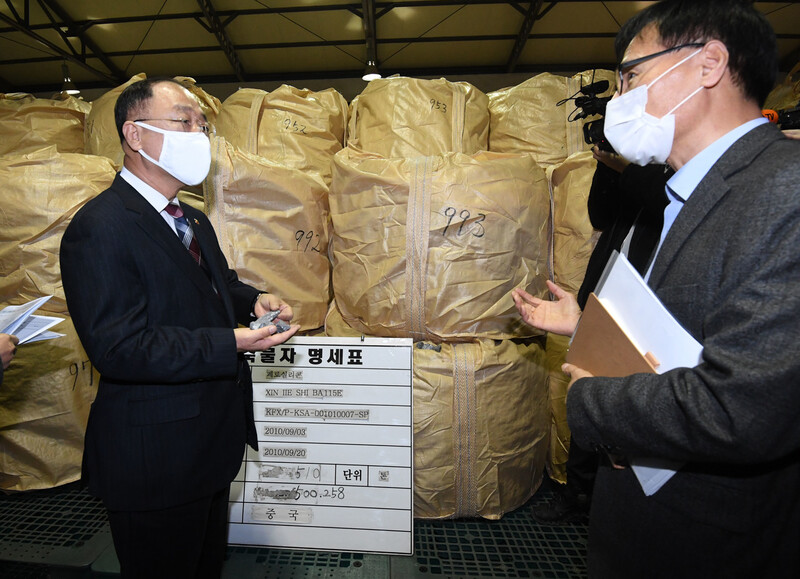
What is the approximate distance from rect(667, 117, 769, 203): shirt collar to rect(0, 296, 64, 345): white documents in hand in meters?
→ 1.24

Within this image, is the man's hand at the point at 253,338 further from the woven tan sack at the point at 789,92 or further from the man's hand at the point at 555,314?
the woven tan sack at the point at 789,92

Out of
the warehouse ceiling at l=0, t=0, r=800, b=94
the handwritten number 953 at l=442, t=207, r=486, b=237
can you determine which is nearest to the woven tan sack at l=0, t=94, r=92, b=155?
the handwritten number 953 at l=442, t=207, r=486, b=237

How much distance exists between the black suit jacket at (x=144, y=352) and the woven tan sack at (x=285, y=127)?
0.90 meters

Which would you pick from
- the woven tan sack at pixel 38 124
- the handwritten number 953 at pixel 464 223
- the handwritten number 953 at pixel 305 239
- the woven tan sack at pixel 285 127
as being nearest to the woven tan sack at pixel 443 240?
the handwritten number 953 at pixel 464 223

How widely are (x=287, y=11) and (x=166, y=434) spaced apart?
222 inches

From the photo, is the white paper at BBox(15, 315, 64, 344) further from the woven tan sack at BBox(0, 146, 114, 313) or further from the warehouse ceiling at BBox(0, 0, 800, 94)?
the warehouse ceiling at BBox(0, 0, 800, 94)

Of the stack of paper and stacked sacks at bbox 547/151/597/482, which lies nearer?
the stack of paper

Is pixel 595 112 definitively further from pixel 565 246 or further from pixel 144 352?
pixel 144 352

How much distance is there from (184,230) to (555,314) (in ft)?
3.08

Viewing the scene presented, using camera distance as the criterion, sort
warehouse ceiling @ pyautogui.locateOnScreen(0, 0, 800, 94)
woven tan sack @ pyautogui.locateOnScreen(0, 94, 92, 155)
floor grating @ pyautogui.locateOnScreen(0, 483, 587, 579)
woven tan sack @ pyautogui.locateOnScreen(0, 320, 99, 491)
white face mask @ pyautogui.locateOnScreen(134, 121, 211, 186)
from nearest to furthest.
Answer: white face mask @ pyautogui.locateOnScreen(134, 121, 211, 186), floor grating @ pyautogui.locateOnScreen(0, 483, 587, 579), woven tan sack @ pyautogui.locateOnScreen(0, 320, 99, 491), woven tan sack @ pyautogui.locateOnScreen(0, 94, 92, 155), warehouse ceiling @ pyautogui.locateOnScreen(0, 0, 800, 94)

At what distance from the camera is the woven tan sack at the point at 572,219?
5.65 feet

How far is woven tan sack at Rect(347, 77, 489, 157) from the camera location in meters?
1.79

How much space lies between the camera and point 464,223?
1504mm

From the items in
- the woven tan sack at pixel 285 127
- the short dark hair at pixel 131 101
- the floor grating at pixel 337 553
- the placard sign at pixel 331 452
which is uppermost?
the woven tan sack at pixel 285 127
